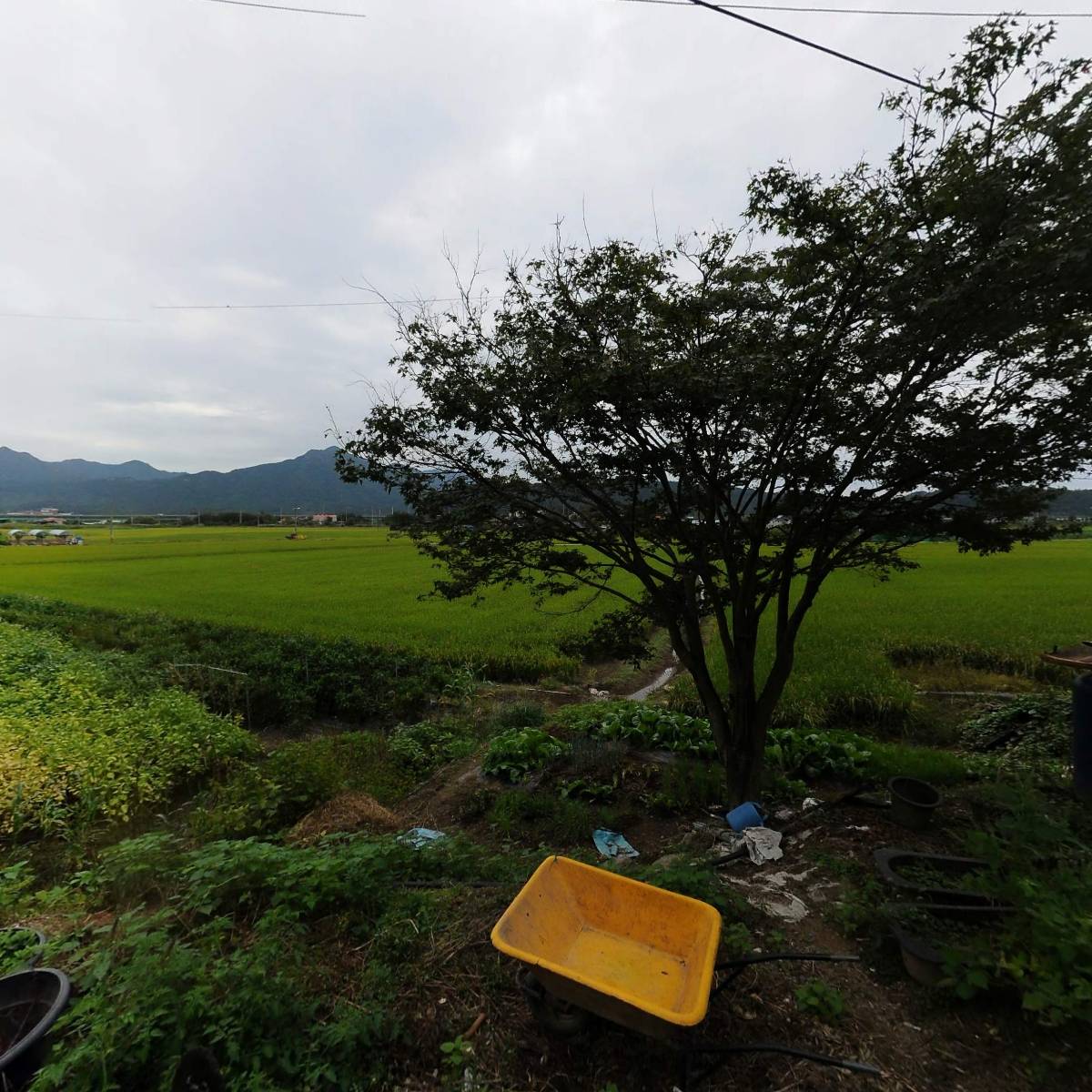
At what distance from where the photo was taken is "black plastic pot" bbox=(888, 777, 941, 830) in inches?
155

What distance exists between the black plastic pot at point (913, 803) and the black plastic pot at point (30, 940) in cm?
536

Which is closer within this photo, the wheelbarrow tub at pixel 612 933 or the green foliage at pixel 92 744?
the wheelbarrow tub at pixel 612 933

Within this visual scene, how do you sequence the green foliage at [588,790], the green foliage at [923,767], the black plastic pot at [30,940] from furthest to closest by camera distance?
the green foliage at [588,790]
the green foliage at [923,767]
the black plastic pot at [30,940]

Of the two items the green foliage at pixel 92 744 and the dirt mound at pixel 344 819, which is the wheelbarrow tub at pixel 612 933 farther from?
the green foliage at pixel 92 744

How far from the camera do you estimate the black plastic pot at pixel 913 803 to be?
3.94 meters

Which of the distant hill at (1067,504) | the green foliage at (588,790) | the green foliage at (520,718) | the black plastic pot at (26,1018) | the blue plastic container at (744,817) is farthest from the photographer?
the green foliage at (520,718)

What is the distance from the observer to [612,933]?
2.61 m

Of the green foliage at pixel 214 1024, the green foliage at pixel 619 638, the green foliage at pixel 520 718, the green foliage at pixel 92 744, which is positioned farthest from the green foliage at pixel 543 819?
the green foliage at pixel 92 744

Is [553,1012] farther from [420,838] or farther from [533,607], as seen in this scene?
[533,607]

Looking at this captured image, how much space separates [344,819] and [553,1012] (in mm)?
3151

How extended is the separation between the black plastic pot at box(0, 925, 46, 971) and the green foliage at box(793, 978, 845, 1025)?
356 centimetres

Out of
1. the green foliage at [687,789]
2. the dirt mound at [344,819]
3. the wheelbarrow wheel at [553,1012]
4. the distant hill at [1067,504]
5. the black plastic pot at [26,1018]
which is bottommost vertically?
the dirt mound at [344,819]

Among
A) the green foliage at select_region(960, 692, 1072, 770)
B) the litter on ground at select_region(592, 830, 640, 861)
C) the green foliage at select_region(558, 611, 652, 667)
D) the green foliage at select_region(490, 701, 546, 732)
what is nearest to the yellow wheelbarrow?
the litter on ground at select_region(592, 830, 640, 861)

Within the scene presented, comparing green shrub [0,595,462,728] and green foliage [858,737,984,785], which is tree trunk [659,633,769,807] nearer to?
green foliage [858,737,984,785]
